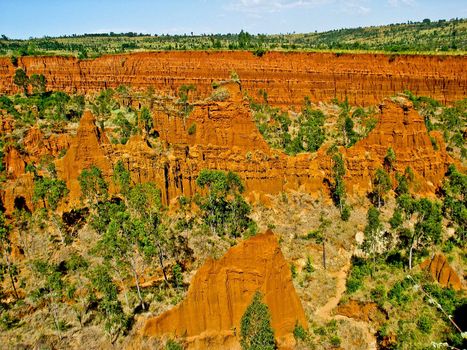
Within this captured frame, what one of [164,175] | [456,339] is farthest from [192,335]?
[164,175]

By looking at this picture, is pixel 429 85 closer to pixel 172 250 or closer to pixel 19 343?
pixel 172 250

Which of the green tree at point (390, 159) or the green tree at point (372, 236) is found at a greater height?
the green tree at point (390, 159)

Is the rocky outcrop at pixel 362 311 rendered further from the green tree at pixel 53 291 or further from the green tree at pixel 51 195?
the green tree at pixel 51 195

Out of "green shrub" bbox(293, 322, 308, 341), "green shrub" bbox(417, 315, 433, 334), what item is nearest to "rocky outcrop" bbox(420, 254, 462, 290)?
"green shrub" bbox(417, 315, 433, 334)

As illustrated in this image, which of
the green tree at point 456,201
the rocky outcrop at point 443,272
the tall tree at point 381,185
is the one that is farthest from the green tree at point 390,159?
the rocky outcrop at point 443,272

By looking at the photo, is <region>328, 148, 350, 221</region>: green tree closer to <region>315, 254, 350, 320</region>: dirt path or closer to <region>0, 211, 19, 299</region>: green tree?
<region>315, 254, 350, 320</region>: dirt path

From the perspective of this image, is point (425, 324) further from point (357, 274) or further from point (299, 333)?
point (299, 333)
